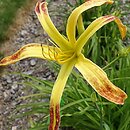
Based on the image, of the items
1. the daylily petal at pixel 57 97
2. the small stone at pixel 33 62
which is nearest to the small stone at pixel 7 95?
the small stone at pixel 33 62

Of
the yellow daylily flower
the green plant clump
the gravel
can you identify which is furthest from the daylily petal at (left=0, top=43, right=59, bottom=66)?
the green plant clump

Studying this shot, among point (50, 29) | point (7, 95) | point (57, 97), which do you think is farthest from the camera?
point (7, 95)

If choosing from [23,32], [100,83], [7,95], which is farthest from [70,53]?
[23,32]

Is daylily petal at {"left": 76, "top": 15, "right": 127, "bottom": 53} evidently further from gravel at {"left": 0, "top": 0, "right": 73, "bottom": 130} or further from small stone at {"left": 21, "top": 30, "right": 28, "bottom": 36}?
small stone at {"left": 21, "top": 30, "right": 28, "bottom": 36}

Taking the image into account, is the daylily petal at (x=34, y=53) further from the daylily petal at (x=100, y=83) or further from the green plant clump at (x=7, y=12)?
the green plant clump at (x=7, y=12)

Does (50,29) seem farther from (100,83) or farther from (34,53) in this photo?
(100,83)
